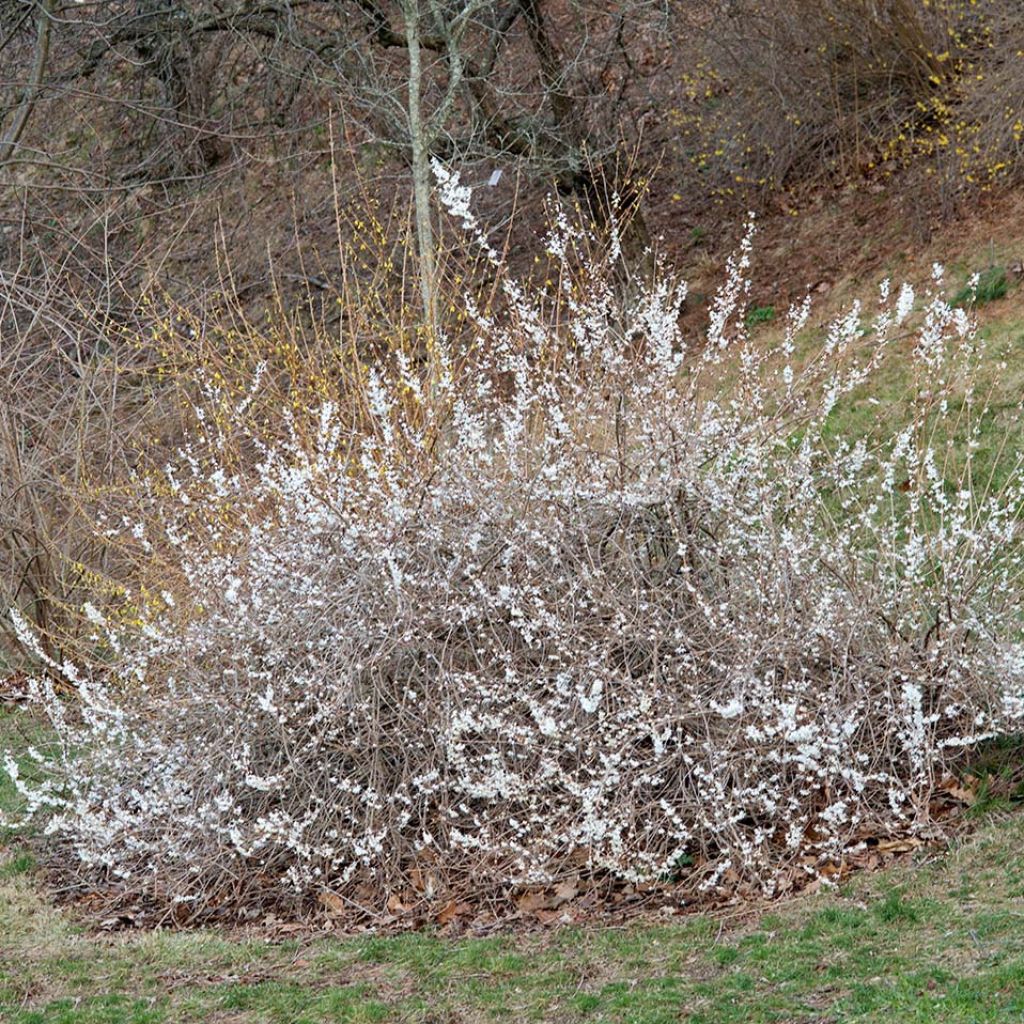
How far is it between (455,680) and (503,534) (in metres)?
0.71

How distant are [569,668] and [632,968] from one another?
147 centimetres

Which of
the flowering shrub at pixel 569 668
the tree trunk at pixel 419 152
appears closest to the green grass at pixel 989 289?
the tree trunk at pixel 419 152

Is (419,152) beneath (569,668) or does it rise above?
above

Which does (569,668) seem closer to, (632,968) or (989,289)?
(632,968)

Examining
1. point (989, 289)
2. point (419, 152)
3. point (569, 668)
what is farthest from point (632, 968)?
point (989, 289)

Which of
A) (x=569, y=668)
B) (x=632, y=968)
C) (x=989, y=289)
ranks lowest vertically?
(x=632, y=968)

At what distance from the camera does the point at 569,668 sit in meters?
6.21

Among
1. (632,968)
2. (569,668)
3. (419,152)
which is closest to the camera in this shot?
(632,968)

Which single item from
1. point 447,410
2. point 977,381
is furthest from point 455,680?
point 977,381

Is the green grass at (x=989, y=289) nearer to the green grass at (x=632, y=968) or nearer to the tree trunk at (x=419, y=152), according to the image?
the tree trunk at (x=419, y=152)

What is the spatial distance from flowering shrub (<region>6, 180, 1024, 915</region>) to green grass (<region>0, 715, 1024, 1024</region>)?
15.2 inches

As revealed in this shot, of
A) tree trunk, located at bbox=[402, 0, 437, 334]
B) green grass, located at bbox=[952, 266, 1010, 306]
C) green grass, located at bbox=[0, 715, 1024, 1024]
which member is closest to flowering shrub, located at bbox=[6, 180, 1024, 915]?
green grass, located at bbox=[0, 715, 1024, 1024]

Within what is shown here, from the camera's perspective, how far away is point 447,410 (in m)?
7.90

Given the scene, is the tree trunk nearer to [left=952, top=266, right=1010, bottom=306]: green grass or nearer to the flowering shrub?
the flowering shrub
